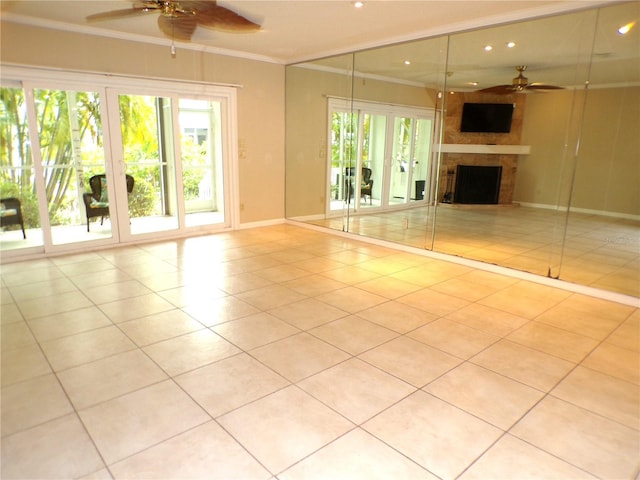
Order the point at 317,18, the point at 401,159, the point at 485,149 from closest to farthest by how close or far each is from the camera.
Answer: the point at 317,18
the point at 485,149
the point at 401,159

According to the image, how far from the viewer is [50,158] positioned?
15.3 ft

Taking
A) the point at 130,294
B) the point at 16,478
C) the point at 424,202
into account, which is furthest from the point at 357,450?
the point at 424,202

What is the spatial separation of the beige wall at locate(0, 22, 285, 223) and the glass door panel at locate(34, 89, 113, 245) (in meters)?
0.40

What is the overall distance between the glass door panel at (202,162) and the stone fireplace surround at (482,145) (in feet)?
10.6

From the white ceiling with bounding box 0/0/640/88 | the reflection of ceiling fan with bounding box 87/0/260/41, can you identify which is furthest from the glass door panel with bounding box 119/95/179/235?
the reflection of ceiling fan with bounding box 87/0/260/41

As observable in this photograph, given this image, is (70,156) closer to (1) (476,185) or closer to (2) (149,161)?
(2) (149,161)

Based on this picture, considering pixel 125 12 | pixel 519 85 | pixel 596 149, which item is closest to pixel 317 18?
pixel 125 12

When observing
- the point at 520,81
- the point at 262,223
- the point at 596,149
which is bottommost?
the point at 262,223

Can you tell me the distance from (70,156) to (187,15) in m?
2.58

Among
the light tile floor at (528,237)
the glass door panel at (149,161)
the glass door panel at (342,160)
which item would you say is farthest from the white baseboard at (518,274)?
the glass door panel at (149,161)

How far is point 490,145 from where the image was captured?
5660 millimetres

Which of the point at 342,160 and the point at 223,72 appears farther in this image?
the point at 342,160

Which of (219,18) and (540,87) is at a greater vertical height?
(219,18)

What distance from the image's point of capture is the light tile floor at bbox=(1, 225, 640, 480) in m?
1.75
